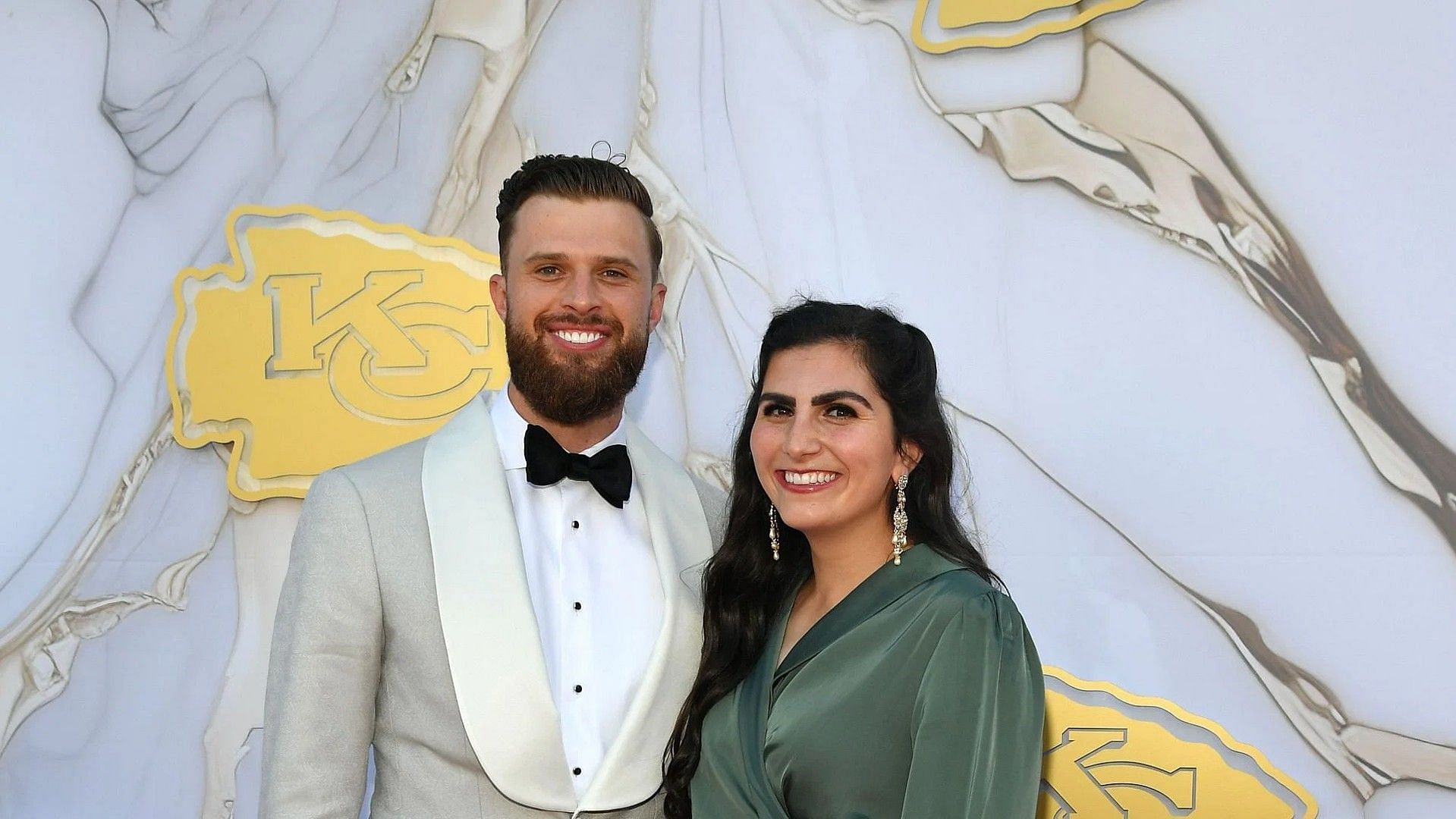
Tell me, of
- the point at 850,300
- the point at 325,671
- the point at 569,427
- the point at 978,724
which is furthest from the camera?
the point at 850,300

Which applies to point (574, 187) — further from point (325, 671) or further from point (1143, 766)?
point (1143, 766)

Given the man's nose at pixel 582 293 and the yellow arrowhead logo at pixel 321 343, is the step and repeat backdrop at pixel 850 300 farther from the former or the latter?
the man's nose at pixel 582 293

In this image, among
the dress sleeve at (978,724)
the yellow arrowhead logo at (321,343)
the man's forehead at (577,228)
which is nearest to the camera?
the dress sleeve at (978,724)

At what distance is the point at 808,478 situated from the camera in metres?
1.53

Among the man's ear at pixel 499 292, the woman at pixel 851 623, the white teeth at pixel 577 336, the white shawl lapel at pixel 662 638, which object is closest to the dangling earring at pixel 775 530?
the woman at pixel 851 623

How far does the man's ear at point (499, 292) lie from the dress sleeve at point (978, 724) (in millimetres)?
766

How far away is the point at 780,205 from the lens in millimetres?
2354

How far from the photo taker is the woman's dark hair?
1.54 metres

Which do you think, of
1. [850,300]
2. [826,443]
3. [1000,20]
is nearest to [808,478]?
[826,443]

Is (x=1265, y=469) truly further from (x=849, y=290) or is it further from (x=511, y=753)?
(x=511, y=753)

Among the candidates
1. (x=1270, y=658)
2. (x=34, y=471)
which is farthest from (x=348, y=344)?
(x=1270, y=658)

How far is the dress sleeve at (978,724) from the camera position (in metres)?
1.30

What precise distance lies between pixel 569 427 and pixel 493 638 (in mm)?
316

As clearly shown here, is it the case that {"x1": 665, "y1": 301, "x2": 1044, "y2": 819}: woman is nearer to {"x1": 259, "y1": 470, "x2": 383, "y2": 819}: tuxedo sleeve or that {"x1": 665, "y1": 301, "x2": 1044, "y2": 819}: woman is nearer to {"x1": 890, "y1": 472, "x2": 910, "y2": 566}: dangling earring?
{"x1": 890, "y1": 472, "x2": 910, "y2": 566}: dangling earring
